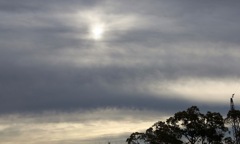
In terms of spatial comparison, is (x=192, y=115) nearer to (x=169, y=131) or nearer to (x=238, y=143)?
(x=169, y=131)

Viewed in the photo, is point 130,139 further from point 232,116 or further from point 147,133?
point 232,116

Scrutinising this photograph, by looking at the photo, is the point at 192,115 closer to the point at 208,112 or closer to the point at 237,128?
the point at 208,112

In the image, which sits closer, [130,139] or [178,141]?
[178,141]

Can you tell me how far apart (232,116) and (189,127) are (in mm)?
11090

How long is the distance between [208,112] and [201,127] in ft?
11.1

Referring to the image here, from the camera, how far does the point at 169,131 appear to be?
104 metres

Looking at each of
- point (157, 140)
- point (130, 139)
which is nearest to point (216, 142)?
point (157, 140)

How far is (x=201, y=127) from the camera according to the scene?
331 feet

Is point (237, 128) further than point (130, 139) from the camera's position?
No

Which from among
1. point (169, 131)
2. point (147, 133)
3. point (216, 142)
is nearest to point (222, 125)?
point (216, 142)

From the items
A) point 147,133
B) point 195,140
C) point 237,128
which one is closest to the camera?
point 195,140

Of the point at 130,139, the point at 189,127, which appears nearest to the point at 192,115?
the point at 189,127

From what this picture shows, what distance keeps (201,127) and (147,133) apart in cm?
1777

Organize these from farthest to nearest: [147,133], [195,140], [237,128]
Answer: [147,133] < [237,128] < [195,140]
